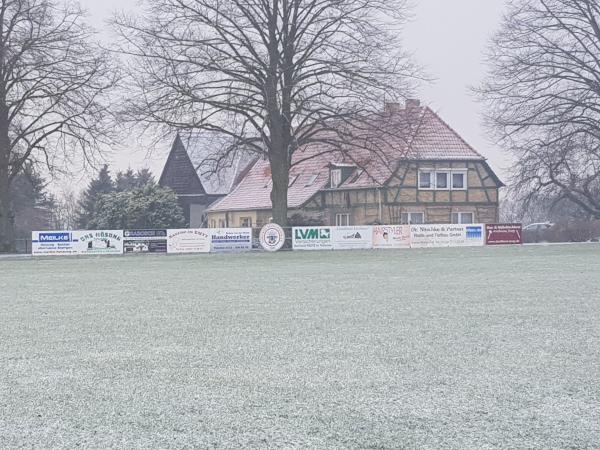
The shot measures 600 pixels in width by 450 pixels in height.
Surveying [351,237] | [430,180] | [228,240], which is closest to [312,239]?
[351,237]

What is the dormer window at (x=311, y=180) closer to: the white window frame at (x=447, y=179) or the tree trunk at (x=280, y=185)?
the white window frame at (x=447, y=179)

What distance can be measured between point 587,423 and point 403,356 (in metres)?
2.73

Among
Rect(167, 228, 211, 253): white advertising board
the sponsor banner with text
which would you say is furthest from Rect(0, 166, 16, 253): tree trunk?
Rect(167, 228, 211, 253): white advertising board

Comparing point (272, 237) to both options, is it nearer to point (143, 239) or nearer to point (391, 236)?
point (391, 236)

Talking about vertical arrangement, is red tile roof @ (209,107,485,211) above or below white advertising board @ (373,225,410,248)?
above

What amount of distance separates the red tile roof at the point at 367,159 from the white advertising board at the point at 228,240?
13.8ft

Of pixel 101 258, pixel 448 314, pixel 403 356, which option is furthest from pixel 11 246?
pixel 403 356

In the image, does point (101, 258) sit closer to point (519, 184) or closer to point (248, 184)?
point (519, 184)

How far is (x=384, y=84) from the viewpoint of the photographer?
33.6 meters

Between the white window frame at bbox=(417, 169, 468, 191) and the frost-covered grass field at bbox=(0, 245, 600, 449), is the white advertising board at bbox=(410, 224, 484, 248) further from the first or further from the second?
the frost-covered grass field at bbox=(0, 245, 600, 449)

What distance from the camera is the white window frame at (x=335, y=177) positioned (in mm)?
50281

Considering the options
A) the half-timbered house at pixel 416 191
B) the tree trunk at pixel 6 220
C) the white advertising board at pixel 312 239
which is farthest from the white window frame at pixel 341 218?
the tree trunk at pixel 6 220

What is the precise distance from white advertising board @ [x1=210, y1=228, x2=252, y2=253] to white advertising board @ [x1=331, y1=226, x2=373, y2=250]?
3.94 meters

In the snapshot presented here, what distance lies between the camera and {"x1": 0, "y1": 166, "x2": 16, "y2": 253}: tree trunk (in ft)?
130
